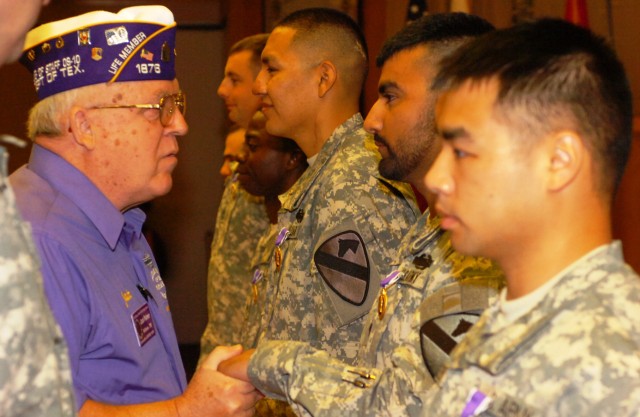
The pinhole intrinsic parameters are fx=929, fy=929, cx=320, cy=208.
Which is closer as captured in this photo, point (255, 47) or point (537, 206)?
point (537, 206)

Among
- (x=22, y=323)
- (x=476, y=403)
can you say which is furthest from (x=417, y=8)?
(x=22, y=323)

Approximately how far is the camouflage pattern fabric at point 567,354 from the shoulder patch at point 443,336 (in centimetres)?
36

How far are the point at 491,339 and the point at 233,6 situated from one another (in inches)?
242

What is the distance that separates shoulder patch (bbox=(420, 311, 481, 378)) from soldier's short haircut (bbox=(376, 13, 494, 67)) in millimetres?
872

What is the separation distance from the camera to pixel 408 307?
2041 mm

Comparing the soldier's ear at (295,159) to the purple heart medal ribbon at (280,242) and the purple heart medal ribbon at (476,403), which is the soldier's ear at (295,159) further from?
the purple heart medal ribbon at (476,403)

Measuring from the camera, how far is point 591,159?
4.55 feet

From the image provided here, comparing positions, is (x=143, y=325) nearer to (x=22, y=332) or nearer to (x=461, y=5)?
(x=22, y=332)

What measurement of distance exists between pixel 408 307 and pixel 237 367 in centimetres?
42

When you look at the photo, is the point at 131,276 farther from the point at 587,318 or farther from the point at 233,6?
the point at 233,6

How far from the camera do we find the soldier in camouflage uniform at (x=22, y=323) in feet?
3.80

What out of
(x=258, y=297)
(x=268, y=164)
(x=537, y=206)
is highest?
(x=537, y=206)

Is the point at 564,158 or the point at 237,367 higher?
the point at 564,158

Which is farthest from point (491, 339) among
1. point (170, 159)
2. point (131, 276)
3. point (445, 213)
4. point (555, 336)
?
point (170, 159)
